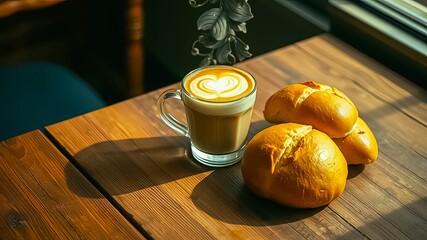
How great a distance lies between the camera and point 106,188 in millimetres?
1212

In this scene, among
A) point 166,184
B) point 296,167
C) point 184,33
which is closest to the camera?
point 296,167

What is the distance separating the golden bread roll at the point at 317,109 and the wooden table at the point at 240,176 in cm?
9

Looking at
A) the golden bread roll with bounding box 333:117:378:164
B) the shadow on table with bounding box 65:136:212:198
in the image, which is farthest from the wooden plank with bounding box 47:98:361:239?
the golden bread roll with bounding box 333:117:378:164

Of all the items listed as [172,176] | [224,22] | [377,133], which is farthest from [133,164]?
[377,133]

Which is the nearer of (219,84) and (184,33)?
(219,84)

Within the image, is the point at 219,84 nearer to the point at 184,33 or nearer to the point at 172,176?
the point at 172,176

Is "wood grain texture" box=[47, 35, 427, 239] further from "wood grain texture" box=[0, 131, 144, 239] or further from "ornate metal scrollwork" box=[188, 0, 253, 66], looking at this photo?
"ornate metal scrollwork" box=[188, 0, 253, 66]

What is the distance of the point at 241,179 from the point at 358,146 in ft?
0.65

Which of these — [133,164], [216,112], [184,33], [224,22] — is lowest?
[184,33]

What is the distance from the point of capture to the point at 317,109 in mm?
1204

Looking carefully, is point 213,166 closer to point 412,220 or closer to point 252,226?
point 252,226

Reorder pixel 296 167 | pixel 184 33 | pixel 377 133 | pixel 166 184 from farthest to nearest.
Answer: pixel 184 33 → pixel 377 133 → pixel 166 184 → pixel 296 167

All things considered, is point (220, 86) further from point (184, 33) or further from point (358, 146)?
point (184, 33)

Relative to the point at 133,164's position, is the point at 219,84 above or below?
above
